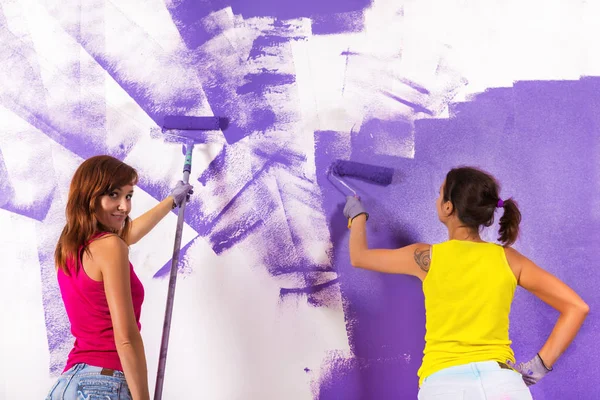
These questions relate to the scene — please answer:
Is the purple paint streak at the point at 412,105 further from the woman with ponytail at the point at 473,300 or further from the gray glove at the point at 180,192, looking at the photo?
the gray glove at the point at 180,192

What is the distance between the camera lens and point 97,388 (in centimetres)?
139

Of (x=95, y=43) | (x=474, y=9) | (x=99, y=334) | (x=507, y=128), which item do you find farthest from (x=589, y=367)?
(x=95, y=43)

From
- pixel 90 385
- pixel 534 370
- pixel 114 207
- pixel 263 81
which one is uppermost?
pixel 263 81

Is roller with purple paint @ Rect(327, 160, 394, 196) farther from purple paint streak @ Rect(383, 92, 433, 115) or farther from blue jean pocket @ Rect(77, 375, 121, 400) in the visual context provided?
blue jean pocket @ Rect(77, 375, 121, 400)

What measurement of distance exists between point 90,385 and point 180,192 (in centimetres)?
72

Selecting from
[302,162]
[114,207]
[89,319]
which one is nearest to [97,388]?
[89,319]

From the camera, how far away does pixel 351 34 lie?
2053 mm

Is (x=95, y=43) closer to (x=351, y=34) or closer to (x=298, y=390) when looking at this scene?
(x=351, y=34)

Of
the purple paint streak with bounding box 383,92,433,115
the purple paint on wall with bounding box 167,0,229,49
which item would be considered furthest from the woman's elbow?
the purple paint on wall with bounding box 167,0,229,49

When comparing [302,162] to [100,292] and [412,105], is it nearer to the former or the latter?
[412,105]

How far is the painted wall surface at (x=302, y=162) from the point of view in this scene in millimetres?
1992

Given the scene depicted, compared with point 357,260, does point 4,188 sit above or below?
above

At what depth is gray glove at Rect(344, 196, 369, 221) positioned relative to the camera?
6.19 feet

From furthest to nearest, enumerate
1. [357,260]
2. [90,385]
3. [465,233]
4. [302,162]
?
[302,162], [357,260], [465,233], [90,385]
